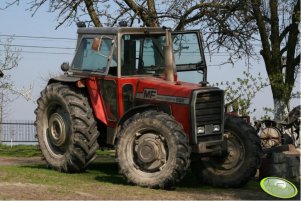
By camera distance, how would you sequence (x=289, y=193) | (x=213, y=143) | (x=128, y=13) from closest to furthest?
(x=289, y=193), (x=213, y=143), (x=128, y=13)

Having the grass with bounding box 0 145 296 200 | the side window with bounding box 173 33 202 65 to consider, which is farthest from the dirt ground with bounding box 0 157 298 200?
the side window with bounding box 173 33 202 65

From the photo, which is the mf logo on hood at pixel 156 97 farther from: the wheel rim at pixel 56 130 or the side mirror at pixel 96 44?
the wheel rim at pixel 56 130

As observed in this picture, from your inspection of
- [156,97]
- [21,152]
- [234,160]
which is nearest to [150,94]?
[156,97]

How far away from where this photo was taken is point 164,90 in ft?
31.7

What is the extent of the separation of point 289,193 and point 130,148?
2541mm

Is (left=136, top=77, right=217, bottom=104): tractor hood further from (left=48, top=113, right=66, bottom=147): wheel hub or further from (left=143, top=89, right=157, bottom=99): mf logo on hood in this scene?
(left=48, top=113, right=66, bottom=147): wheel hub

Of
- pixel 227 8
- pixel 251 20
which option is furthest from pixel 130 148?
pixel 251 20

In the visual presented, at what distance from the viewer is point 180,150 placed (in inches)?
351

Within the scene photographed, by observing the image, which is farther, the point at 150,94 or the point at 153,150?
the point at 150,94

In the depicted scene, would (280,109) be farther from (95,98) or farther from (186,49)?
(95,98)

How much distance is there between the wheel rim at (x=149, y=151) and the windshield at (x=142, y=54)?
1394mm

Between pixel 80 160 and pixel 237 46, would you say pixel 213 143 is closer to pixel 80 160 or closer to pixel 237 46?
Result: pixel 80 160

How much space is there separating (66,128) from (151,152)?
2.22m

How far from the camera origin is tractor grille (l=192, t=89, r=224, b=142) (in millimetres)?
9406
